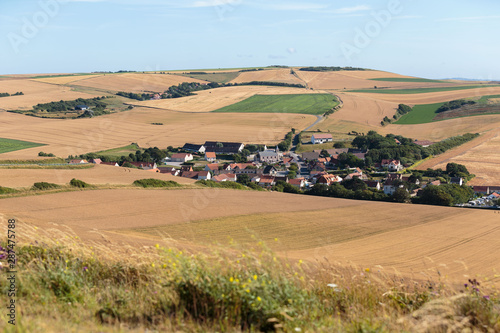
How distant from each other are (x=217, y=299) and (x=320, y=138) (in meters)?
88.6

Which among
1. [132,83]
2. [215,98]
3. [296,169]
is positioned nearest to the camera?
[296,169]

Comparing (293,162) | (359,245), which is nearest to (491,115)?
(293,162)

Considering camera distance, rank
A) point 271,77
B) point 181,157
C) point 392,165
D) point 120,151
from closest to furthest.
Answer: point 392,165, point 181,157, point 120,151, point 271,77

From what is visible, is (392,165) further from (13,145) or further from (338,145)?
(13,145)

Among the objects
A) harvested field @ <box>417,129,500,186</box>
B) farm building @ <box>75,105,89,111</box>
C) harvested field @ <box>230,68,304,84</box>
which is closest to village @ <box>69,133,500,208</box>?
harvested field @ <box>417,129,500,186</box>

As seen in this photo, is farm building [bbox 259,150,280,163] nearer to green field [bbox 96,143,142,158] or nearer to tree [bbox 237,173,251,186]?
tree [bbox 237,173,251,186]

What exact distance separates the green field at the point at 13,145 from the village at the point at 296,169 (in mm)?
17670

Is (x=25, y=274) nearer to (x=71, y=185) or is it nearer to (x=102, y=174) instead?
(x=71, y=185)

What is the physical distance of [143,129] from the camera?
327 feet

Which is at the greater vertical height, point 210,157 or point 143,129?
point 143,129

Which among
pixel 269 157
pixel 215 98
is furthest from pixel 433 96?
pixel 269 157

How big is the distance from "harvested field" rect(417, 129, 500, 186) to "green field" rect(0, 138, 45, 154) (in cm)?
6629

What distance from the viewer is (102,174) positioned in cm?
4012

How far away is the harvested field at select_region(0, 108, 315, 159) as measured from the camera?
8319cm
